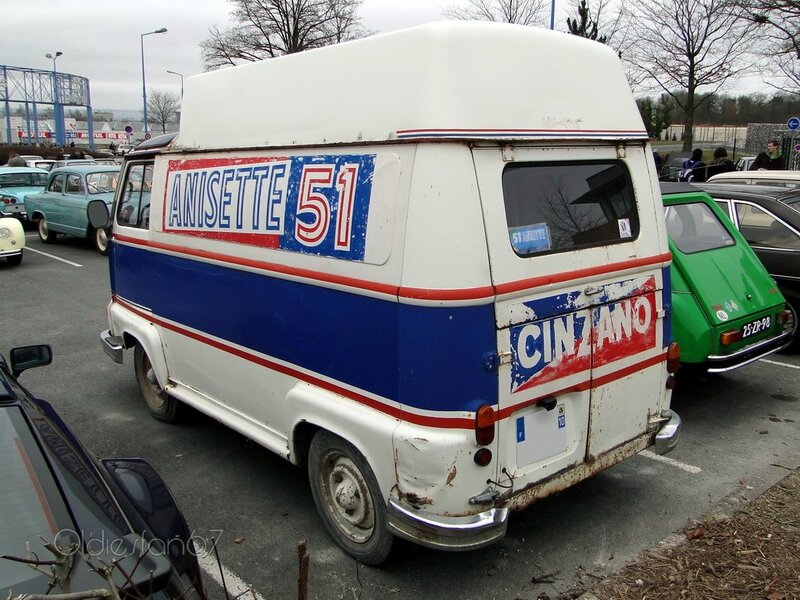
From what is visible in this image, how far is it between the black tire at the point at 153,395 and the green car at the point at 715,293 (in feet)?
13.8

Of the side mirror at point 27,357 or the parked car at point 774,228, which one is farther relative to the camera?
the parked car at point 774,228

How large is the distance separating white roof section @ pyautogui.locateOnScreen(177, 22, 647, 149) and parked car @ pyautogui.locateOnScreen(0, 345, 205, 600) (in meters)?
1.91

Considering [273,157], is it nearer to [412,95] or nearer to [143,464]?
[412,95]

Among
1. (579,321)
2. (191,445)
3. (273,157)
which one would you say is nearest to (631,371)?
(579,321)

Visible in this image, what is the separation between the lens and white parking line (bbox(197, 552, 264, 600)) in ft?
11.3

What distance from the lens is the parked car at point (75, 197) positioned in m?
14.3

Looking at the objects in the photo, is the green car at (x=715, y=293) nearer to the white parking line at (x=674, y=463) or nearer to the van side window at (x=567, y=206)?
the white parking line at (x=674, y=463)

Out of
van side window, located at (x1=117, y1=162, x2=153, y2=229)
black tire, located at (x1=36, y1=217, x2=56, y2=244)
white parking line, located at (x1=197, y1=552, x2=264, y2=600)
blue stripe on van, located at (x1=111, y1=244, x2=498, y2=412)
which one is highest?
van side window, located at (x1=117, y1=162, x2=153, y2=229)

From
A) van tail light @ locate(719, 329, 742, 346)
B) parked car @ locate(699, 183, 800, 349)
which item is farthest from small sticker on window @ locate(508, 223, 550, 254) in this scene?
parked car @ locate(699, 183, 800, 349)

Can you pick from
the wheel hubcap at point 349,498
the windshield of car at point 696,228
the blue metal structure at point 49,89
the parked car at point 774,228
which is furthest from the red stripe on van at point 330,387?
the blue metal structure at point 49,89

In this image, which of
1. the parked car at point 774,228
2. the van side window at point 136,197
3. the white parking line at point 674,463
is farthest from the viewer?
the parked car at point 774,228

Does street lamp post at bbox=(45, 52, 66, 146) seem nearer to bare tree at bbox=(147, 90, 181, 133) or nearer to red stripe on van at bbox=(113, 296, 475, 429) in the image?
bare tree at bbox=(147, 90, 181, 133)

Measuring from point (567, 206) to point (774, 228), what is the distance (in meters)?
4.68

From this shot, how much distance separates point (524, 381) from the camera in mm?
3262
